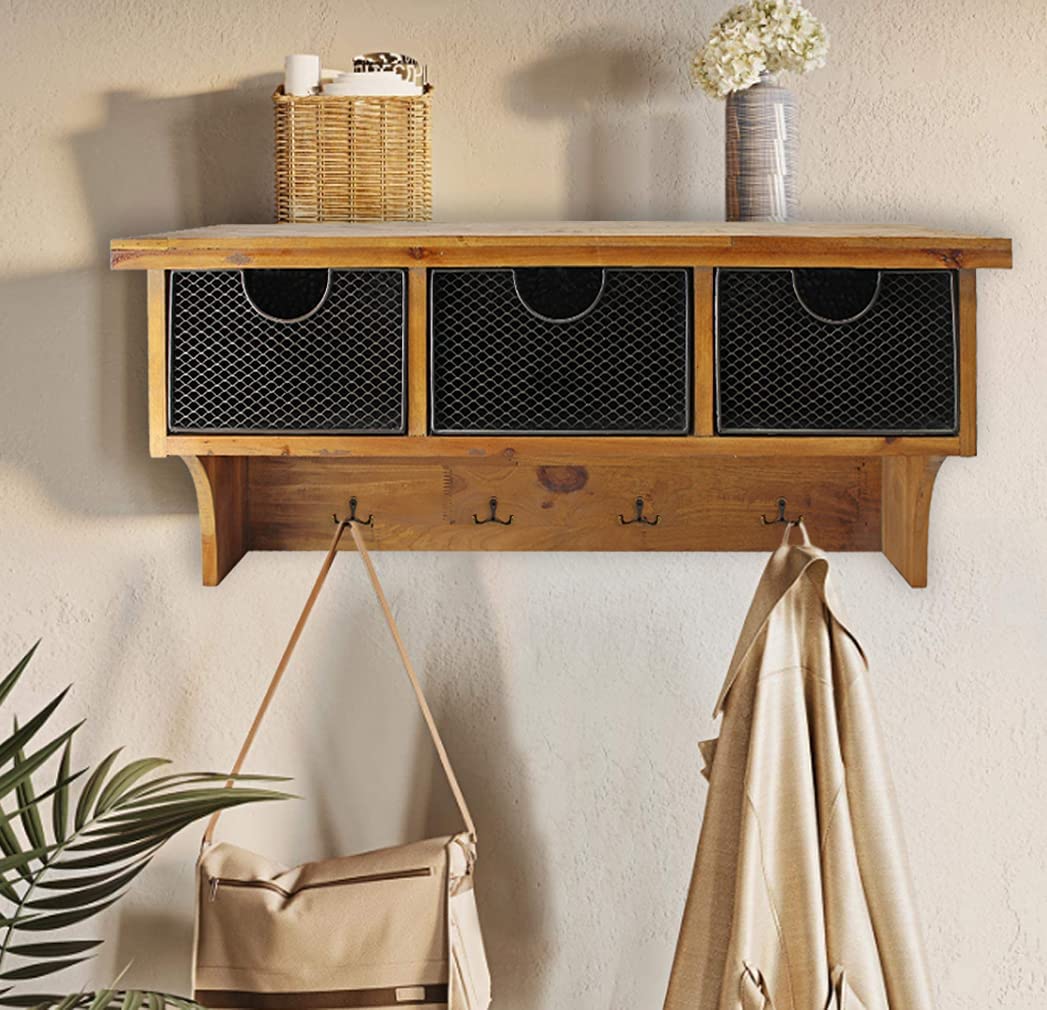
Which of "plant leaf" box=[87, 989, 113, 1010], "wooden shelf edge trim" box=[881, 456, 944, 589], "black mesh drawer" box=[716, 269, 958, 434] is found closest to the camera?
"plant leaf" box=[87, 989, 113, 1010]

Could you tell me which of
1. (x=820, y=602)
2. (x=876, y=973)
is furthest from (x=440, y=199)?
(x=876, y=973)

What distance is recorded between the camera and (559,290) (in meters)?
1.40

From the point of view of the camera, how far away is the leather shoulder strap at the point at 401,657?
1.50m

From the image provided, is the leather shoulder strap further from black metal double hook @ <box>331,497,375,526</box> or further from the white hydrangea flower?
the white hydrangea flower

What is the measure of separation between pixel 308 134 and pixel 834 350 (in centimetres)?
67

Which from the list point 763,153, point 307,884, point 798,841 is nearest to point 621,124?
point 763,153

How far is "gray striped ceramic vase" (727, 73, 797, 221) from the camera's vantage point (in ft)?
4.78

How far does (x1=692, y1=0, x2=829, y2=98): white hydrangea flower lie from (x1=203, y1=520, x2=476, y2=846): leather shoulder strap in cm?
70

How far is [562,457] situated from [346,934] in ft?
1.98

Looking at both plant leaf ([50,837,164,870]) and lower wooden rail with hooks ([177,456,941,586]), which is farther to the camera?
lower wooden rail with hooks ([177,456,941,586])

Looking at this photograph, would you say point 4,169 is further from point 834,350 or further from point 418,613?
point 834,350

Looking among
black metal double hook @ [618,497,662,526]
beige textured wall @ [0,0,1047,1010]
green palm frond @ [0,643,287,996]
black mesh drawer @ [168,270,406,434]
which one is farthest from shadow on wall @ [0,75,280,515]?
black metal double hook @ [618,497,662,526]

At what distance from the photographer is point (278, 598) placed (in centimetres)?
161

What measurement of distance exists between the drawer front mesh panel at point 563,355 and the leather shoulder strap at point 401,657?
0.88 ft
